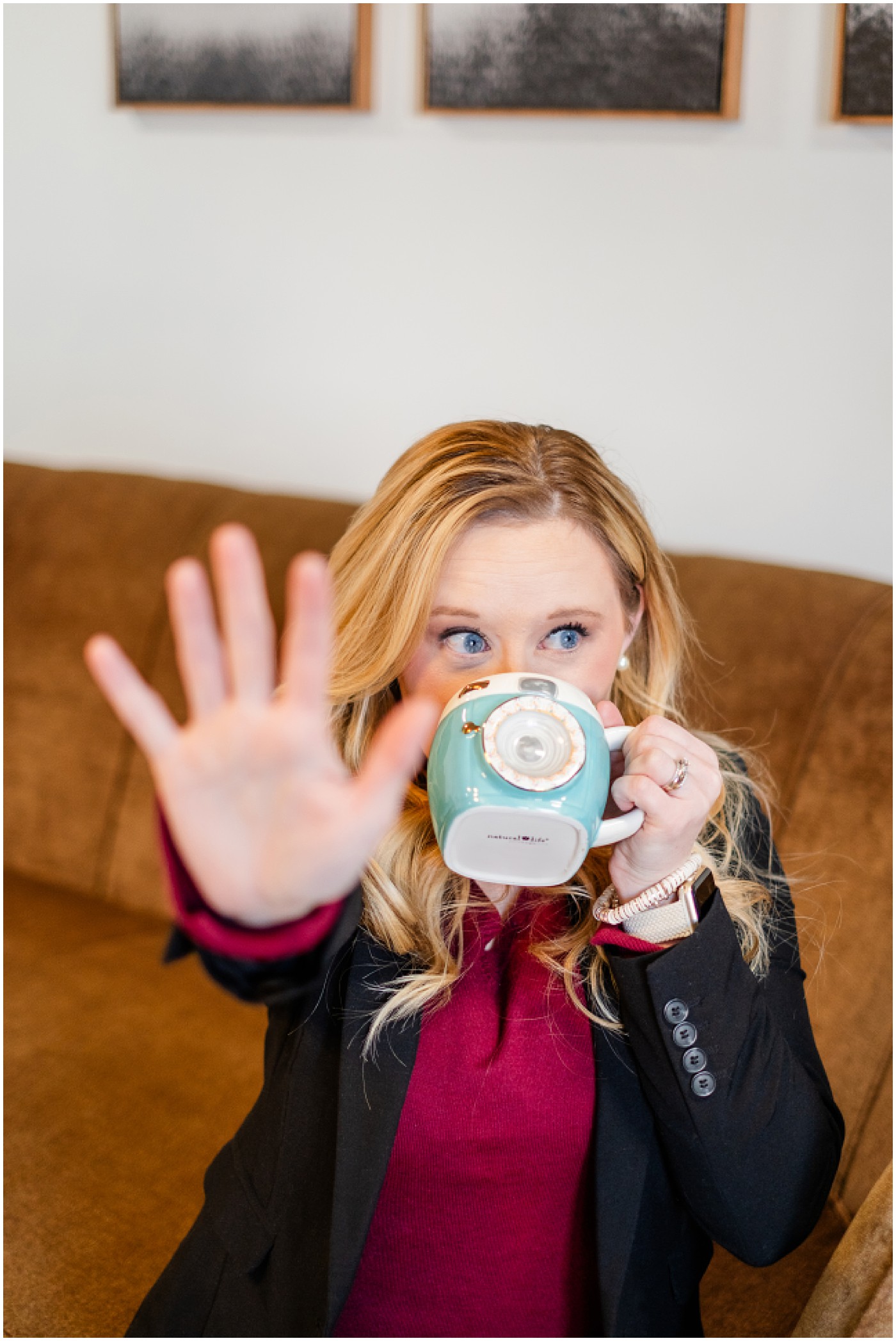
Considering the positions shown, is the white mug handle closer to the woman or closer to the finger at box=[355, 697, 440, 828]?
the woman

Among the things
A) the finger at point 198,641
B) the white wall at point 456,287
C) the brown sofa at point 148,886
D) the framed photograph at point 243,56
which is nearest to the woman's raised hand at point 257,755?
the finger at point 198,641

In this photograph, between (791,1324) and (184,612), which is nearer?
(184,612)

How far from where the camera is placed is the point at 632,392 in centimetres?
166

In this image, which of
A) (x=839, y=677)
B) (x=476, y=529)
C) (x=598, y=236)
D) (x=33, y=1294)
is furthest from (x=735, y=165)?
(x=33, y=1294)

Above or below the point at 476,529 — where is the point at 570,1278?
below

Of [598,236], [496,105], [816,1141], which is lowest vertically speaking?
[816,1141]

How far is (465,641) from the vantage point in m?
0.96

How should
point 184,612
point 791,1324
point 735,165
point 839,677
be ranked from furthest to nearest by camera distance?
point 735,165 < point 839,677 < point 791,1324 < point 184,612

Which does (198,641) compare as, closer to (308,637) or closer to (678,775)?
(308,637)

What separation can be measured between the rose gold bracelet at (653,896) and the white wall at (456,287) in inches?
33.1

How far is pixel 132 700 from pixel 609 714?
0.43m

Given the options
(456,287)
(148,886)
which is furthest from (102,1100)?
(456,287)

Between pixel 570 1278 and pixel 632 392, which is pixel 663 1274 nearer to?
pixel 570 1278

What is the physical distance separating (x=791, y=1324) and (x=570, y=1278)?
1.12 feet
